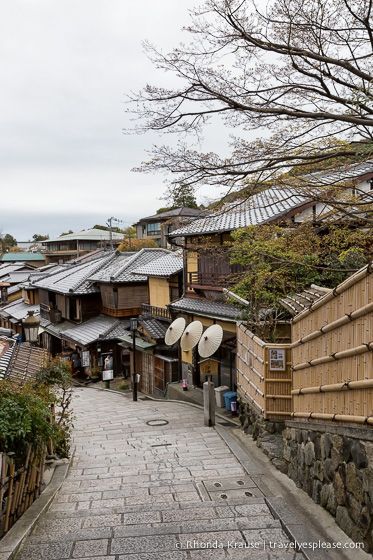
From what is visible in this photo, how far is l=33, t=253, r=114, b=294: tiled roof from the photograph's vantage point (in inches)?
A: 1228

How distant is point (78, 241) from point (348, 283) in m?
70.2

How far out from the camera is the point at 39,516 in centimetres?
702

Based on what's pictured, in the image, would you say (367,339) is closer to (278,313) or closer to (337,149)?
(337,149)

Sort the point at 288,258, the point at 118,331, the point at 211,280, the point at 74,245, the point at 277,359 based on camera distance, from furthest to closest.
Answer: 1. the point at 74,245
2. the point at 118,331
3. the point at 211,280
4. the point at 288,258
5. the point at 277,359

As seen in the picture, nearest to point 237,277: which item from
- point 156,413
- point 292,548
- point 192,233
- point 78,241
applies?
point 192,233

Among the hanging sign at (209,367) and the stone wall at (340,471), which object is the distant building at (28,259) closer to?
the hanging sign at (209,367)

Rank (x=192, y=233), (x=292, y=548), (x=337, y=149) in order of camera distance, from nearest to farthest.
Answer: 1. (x=292, y=548)
2. (x=337, y=149)
3. (x=192, y=233)

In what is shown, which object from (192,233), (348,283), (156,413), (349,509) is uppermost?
(192,233)

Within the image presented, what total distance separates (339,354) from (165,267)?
63.8ft

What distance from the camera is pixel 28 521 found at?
6.70 m

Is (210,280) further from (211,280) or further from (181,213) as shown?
(181,213)

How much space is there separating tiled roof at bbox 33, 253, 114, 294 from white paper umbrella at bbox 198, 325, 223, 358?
58.7ft

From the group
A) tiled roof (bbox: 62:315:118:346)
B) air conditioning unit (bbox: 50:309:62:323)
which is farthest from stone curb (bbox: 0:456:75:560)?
air conditioning unit (bbox: 50:309:62:323)

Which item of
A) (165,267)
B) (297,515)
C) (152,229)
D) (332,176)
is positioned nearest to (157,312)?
(165,267)
